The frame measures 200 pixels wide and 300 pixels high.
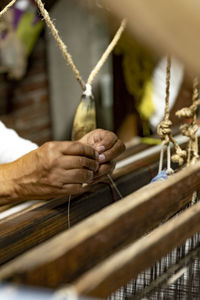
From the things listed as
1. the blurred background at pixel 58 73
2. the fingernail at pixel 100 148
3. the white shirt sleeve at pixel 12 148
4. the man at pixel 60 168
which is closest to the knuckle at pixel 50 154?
the man at pixel 60 168

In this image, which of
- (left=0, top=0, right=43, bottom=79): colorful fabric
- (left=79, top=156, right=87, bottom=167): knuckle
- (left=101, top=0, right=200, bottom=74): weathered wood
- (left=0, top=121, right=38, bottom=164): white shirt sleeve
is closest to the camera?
(left=101, top=0, right=200, bottom=74): weathered wood

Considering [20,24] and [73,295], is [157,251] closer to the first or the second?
[73,295]

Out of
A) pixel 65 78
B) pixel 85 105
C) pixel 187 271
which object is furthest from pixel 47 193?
pixel 65 78

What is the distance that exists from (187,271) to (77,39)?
2614 mm

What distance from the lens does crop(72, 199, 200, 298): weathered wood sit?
42 centimetres

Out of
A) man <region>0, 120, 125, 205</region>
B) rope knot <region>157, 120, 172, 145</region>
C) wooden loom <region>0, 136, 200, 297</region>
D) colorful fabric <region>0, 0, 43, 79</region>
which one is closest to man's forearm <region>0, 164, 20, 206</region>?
man <region>0, 120, 125, 205</region>

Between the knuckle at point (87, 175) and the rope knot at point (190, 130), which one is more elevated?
the rope knot at point (190, 130)

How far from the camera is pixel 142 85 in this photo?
2.59 m

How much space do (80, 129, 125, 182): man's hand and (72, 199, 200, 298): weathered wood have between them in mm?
588

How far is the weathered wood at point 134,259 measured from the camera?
42 cm

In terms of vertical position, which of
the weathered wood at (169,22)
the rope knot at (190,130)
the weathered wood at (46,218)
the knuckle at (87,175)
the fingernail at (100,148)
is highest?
the weathered wood at (169,22)

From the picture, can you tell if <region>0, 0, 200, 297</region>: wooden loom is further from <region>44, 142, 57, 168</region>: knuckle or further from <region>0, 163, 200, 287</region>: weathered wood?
<region>44, 142, 57, 168</region>: knuckle

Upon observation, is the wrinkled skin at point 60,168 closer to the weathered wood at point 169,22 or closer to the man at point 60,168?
the man at point 60,168

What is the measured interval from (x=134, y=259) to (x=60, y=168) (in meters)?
0.65
